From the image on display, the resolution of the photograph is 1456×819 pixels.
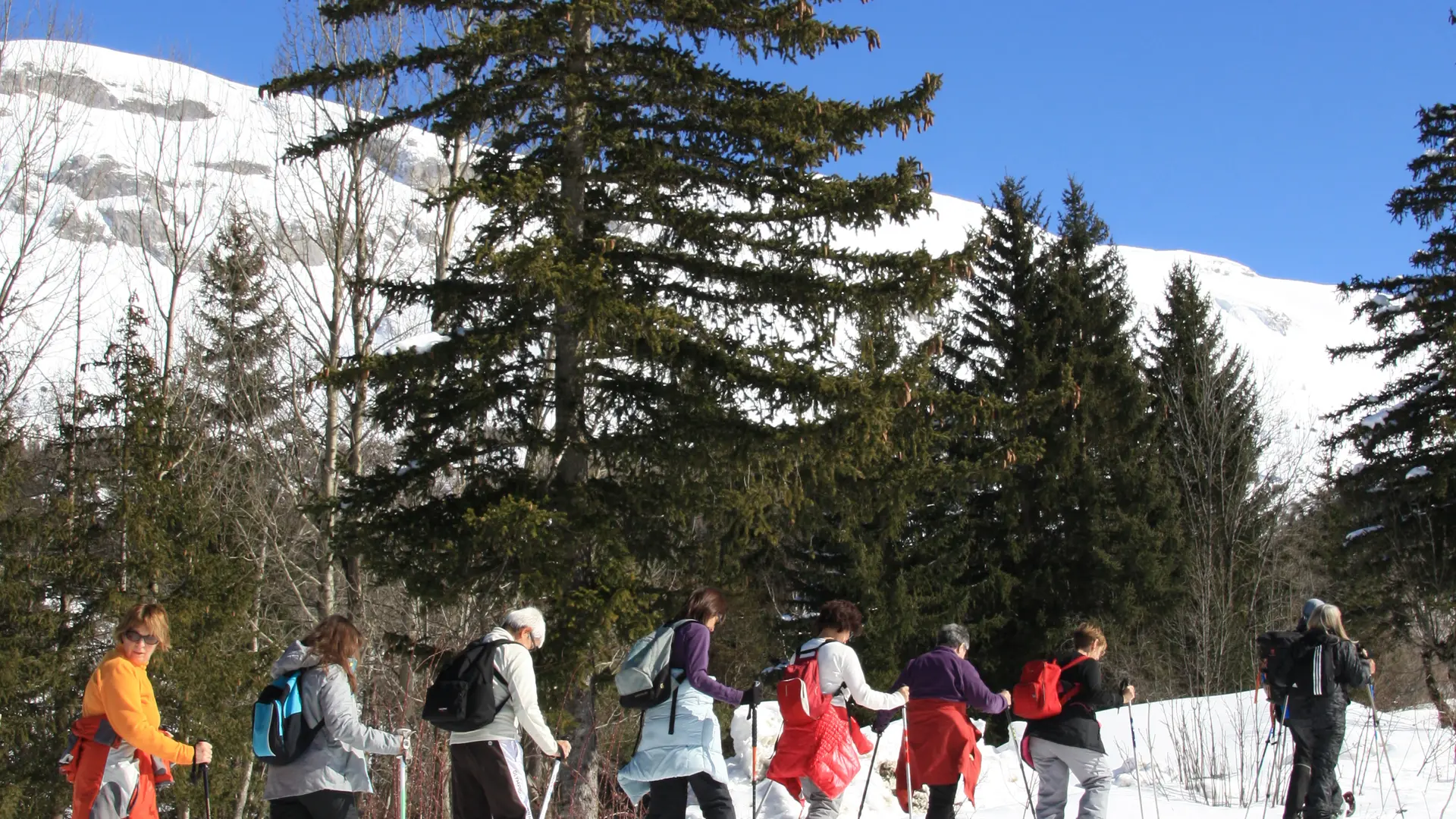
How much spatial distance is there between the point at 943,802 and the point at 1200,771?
465cm

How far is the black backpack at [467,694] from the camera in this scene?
17.8ft

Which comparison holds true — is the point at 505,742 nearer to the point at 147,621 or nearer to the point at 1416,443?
the point at 147,621

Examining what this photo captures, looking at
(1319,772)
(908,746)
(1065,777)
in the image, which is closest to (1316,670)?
(1319,772)

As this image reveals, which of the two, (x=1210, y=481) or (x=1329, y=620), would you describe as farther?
(x=1210, y=481)

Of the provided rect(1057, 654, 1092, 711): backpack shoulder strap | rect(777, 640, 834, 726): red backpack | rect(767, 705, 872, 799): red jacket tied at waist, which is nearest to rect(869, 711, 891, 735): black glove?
rect(767, 705, 872, 799): red jacket tied at waist

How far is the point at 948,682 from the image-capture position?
6516 millimetres

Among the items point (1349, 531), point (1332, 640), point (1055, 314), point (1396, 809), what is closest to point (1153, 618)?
point (1349, 531)

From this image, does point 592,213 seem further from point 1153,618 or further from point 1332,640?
point 1153,618

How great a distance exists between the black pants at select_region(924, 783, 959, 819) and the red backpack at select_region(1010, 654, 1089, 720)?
704 millimetres

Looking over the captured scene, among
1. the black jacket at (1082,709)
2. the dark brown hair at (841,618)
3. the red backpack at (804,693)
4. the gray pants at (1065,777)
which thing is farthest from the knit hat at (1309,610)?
the red backpack at (804,693)

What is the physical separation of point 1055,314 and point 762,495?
1709cm

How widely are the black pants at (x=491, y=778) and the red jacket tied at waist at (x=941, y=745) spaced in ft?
8.08

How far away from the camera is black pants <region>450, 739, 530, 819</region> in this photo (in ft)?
18.3

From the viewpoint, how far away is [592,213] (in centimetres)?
1034
